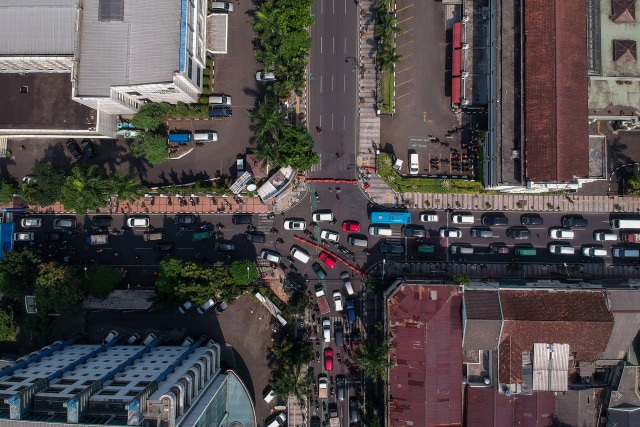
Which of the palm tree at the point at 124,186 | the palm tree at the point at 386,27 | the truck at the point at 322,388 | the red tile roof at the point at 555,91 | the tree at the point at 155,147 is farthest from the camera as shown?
the truck at the point at 322,388

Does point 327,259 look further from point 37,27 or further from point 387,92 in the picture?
point 37,27

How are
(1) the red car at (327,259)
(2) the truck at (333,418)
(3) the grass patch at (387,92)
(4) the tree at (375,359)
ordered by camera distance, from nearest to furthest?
(4) the tree at (375,359)
(2) the truck at (333,418)
(1) the red car at (327,259)
(3) the grass patch at (387,92)

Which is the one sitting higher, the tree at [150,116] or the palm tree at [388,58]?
the palm tree at [388,58]

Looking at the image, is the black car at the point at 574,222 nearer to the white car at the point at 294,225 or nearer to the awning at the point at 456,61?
the awning at the point at 456,61

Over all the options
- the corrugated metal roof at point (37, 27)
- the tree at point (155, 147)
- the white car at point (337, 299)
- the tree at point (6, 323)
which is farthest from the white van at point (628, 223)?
the tree at point (6, 323)

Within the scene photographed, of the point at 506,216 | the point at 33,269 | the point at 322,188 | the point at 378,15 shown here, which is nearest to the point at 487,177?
the point at 506,216

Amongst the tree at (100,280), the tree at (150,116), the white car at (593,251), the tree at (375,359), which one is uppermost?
the tree at (150,116)

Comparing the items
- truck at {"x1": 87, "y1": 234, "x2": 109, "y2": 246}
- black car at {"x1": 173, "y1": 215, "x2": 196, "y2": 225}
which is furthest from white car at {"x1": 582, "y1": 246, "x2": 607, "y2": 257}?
truck at {"x1": 87, "y1": 234, "x2": 109, "y2": 246}
